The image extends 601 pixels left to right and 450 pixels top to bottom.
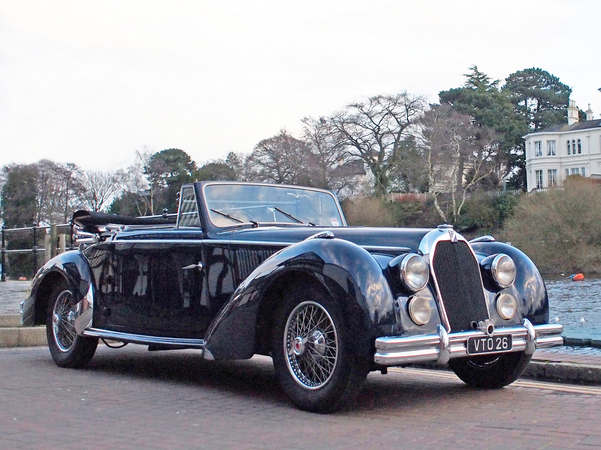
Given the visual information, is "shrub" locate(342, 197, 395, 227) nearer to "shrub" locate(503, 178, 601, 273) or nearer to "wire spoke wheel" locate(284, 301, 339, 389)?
"shrub" locate(503, 178, 601, 273)

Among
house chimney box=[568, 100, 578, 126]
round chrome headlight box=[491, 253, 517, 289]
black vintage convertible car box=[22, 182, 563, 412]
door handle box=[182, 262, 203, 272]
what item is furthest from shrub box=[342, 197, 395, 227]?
round chrome headlight box=[491, 253, 517, 289]

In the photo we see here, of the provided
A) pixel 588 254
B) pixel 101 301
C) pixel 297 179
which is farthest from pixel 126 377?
pixel 297 179

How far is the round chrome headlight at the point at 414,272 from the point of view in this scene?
5031 millimetres

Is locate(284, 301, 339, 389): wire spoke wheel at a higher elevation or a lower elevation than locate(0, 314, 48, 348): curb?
higher

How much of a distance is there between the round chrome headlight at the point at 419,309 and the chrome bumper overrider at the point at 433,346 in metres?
0.11

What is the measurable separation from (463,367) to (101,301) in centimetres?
352

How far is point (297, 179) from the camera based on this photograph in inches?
2152

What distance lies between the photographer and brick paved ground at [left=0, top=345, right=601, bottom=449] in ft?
14.2

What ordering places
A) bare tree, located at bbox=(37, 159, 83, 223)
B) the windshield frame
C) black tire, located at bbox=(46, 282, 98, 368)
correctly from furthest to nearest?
bare tree, located at bbox=(37, 159, 83, 223), black tire, located at bbox=(46, 282, 98, 368), the windshield frame

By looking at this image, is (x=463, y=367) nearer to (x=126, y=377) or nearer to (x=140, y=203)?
(x=126, y=377)

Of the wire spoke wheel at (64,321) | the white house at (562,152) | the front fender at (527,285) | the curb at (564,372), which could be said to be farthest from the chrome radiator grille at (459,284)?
the white house at (562,152)

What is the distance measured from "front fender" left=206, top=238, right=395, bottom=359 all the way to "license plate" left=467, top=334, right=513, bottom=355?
675 mm

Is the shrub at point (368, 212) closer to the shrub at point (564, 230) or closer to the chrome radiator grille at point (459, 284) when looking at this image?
the shrub at point (564, 230)

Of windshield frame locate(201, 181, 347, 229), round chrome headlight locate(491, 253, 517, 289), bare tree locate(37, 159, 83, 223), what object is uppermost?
bare tree locate(37, 159, 83, 223)
